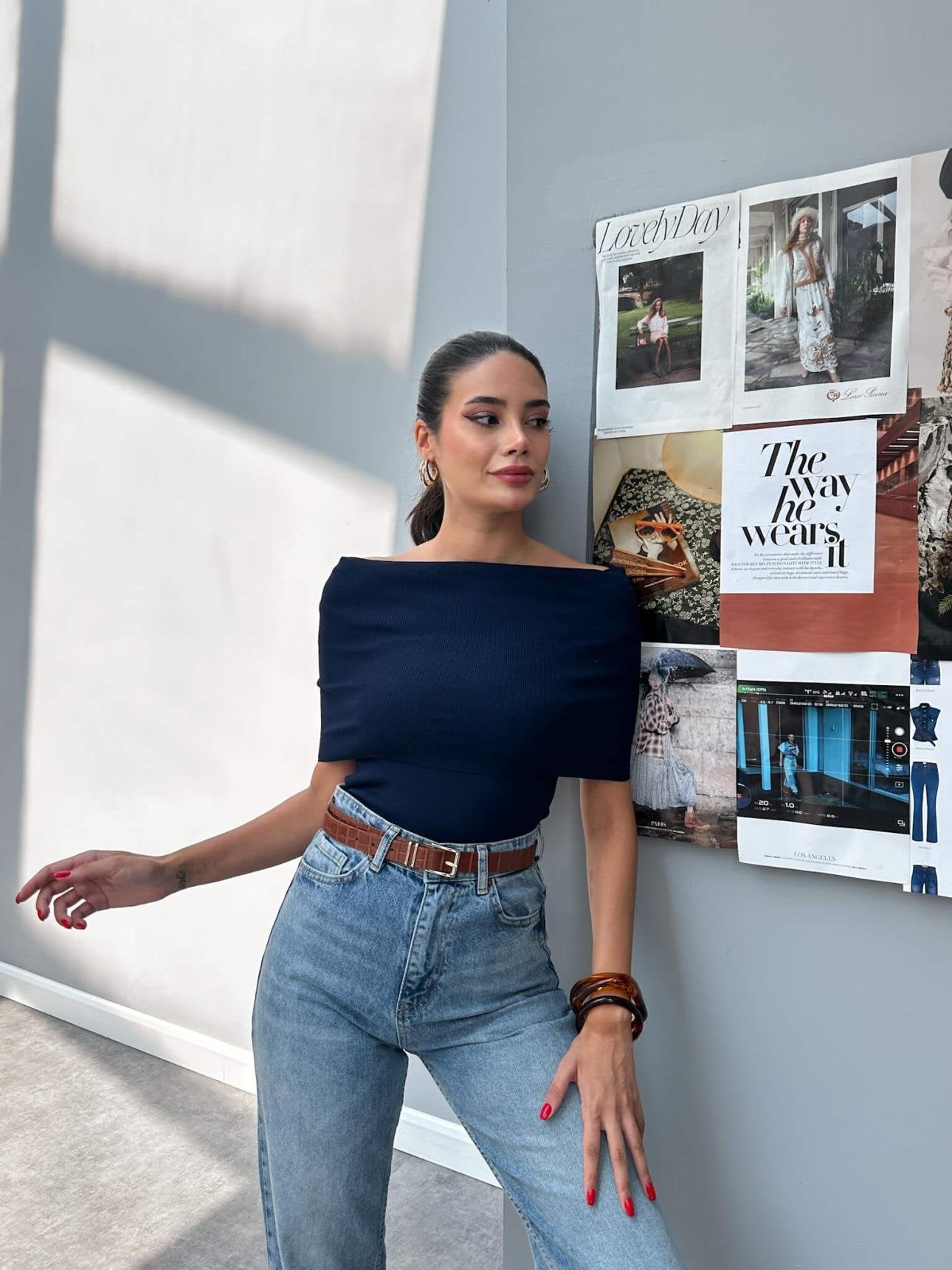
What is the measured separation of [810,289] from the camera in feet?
4.24

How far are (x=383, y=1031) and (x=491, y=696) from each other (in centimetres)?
44

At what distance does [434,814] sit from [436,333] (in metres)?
1.14

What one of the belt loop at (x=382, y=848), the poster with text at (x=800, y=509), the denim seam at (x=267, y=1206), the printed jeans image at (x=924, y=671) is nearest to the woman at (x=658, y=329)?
the poster with text at (x=800, y=509)

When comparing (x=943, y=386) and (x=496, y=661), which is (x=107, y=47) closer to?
(x=496, y=661)

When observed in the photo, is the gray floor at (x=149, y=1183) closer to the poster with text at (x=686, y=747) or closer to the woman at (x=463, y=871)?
the woman at (x=463, y=871)

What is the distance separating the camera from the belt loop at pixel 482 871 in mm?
1334

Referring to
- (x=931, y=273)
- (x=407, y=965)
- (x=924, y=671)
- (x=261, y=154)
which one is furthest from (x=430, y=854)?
(x=261, y=154)

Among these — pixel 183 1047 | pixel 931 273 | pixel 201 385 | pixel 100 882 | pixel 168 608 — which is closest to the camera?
pixel 931 273

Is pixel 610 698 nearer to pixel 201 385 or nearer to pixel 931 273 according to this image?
pixel 931 273

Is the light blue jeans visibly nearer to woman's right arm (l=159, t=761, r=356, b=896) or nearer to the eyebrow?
woman's right arm (l=159, t=761, r=356, b=896)

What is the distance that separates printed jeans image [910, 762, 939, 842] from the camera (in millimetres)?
1236

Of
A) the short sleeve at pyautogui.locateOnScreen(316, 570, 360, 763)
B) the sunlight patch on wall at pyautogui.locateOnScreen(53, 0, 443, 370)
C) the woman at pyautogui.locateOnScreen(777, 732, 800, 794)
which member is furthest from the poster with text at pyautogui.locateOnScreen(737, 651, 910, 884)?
the sunlight patch on wall at pyautogui.locateOnScreen(53, 0, 443, 370)

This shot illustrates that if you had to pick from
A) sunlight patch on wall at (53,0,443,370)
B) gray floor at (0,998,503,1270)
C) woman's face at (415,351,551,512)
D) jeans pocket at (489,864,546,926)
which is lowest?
gray floor at (0,998,503,1270)

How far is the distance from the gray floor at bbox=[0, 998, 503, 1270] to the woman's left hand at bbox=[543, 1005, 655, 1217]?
1.02 meters
